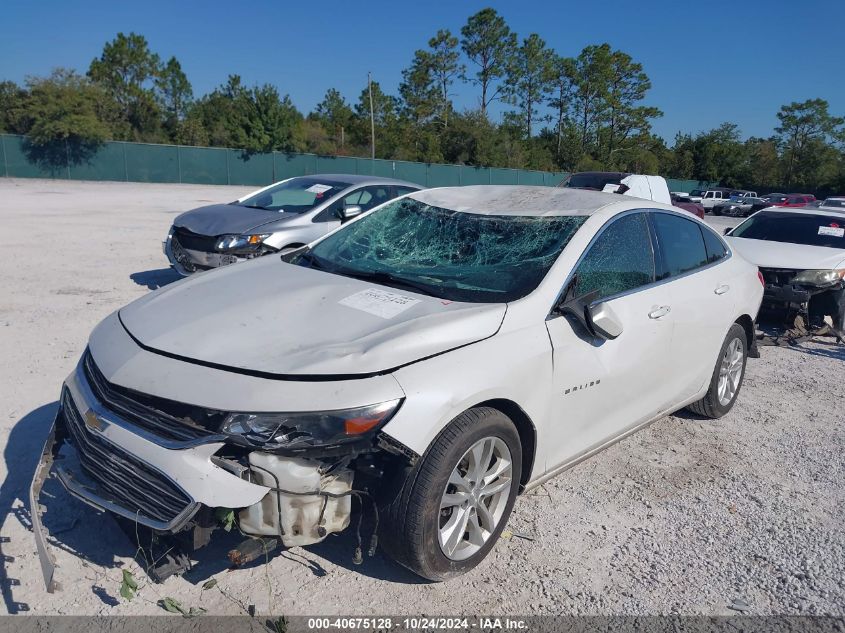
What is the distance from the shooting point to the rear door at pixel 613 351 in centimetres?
327

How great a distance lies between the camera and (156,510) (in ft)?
8.41

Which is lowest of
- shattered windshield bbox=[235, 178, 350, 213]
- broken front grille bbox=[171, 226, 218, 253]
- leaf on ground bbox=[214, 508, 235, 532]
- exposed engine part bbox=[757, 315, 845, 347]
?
exposed engine part bbox=[757, 315, 845, 347]

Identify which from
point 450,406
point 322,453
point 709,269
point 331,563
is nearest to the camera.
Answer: point 322,453

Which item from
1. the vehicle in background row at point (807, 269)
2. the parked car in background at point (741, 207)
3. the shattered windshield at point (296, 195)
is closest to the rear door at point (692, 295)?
the vehicle in background row at point (807, 269)

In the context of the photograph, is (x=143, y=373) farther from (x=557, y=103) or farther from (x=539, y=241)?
(x=557, y=103)

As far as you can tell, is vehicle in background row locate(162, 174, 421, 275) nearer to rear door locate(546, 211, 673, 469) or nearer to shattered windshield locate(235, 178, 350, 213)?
shattered windshield locate(235, 178, 350, 213)

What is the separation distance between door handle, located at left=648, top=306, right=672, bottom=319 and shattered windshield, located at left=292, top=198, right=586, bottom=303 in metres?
0.68

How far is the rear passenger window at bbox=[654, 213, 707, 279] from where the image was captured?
419cm

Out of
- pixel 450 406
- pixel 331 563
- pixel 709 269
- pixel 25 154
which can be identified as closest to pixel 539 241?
pixel 450 406

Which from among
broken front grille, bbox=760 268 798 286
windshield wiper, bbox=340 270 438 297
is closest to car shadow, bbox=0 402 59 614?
windshield wiper, bbox=340 270 438 297

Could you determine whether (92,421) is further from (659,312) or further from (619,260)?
(659,312)

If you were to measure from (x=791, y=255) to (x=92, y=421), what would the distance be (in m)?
7.29

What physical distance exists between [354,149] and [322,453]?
60862 millimetres

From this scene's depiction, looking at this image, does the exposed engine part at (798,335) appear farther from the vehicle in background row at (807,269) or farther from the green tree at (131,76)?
the green tree at (131,76)
